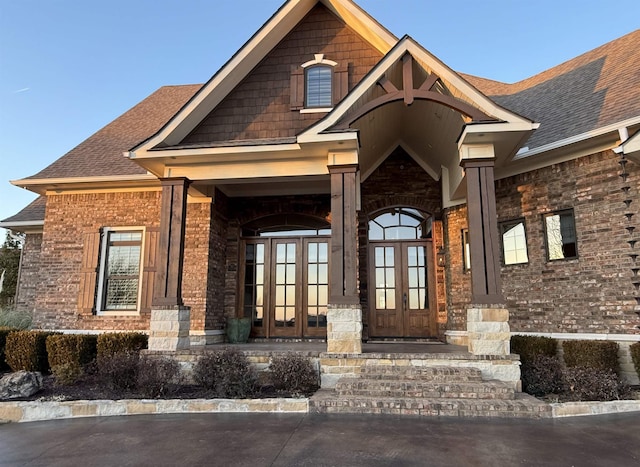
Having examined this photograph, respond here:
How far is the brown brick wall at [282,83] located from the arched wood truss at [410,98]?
147 centimetres

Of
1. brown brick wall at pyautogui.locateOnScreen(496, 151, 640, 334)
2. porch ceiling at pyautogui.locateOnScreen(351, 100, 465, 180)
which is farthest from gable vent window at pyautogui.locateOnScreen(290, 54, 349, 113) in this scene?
brown brick wall at pyautogui.locateOnScreen(496, 151, 640, 334)

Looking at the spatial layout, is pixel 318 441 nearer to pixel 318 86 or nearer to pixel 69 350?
pixel 69 350

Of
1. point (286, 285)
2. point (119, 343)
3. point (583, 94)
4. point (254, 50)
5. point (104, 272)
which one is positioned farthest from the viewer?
point (286, 285)

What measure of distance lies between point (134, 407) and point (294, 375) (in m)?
2.12

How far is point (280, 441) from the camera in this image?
4.09m

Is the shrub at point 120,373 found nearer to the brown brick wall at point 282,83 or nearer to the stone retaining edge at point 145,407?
the stone retaining edge at point 145,407

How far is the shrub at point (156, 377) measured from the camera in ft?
19.8

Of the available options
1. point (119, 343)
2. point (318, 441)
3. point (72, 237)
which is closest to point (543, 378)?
point (318, 441)

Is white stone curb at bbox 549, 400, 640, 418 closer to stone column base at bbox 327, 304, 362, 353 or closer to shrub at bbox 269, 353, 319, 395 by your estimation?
stone column base at bbox 327, 304, 362, 353

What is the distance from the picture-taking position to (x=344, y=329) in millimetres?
6453

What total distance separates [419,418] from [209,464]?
8.39ft

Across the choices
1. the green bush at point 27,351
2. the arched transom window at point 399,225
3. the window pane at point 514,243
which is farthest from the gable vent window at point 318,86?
the green bush at point 27,351

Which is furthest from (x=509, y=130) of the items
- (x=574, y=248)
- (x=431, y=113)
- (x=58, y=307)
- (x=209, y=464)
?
(x=58, y=307)

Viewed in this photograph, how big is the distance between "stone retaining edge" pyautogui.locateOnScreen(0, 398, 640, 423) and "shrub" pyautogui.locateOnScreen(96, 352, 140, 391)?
64 centimetres
